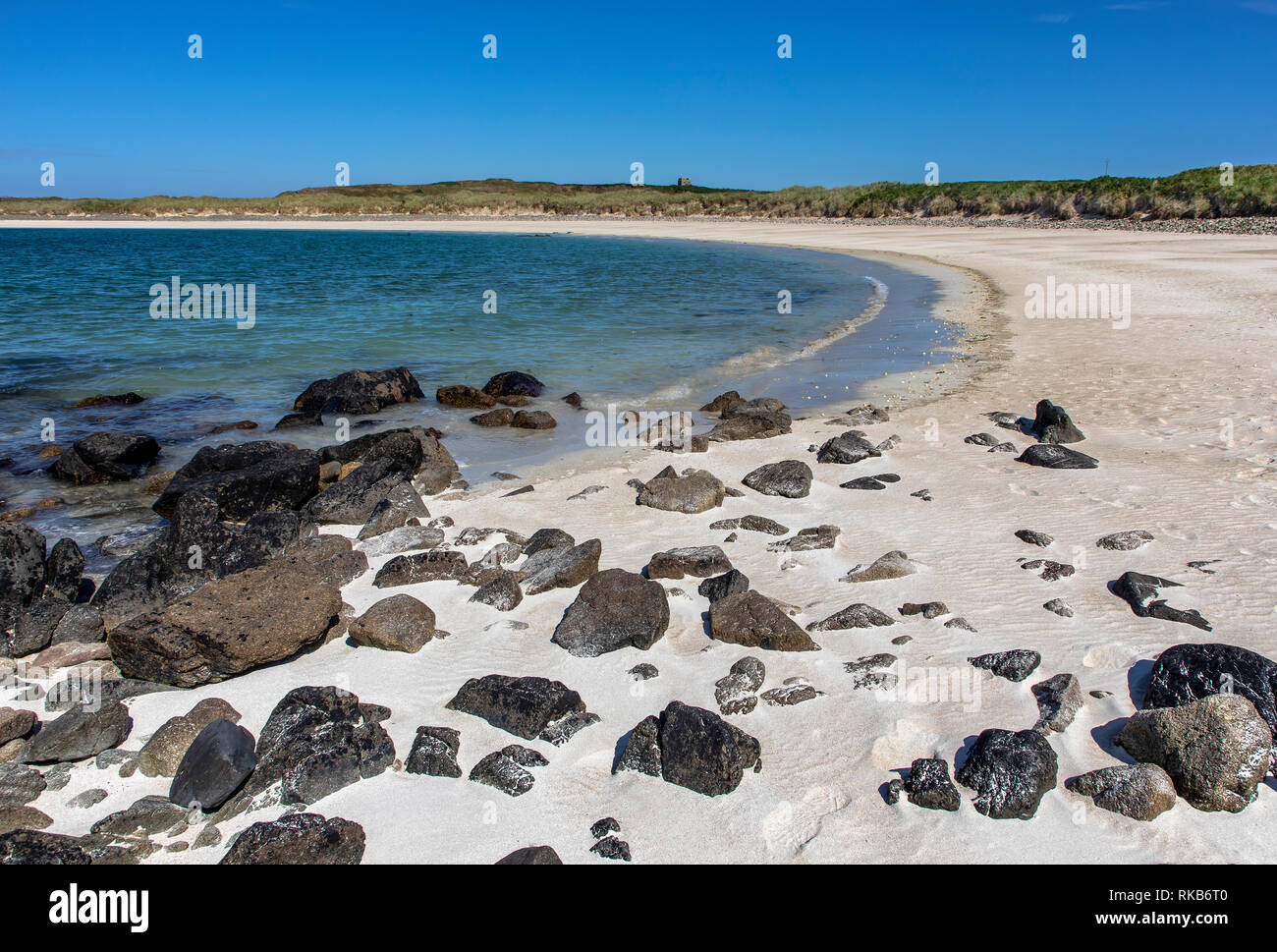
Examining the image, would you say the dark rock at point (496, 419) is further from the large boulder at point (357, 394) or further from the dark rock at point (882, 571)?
the dark rock at point (882, 571)

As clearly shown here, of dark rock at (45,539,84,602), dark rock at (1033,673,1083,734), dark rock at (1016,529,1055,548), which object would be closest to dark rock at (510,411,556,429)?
dark rock at (45,539,84,602)

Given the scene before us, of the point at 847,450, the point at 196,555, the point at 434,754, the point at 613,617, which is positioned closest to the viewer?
the point at 434,754

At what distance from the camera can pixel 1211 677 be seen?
137 inches

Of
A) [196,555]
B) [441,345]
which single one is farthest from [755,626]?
[441,345]

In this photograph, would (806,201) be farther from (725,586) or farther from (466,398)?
(725,586)

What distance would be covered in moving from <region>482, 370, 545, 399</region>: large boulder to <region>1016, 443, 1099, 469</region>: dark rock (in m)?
7.07

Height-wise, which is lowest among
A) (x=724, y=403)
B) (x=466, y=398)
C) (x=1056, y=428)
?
(x=1056, y=428)

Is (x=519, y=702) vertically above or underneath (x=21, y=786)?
above

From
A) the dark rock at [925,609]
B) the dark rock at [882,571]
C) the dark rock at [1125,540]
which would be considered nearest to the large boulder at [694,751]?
the dark rock at [925,609]

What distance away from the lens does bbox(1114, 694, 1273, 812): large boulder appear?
3012 mm

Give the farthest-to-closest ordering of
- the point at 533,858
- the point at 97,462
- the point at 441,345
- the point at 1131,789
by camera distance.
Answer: the point at 441,345 < the point at 97,462 < the point at 1131,789 < the point at 533,858

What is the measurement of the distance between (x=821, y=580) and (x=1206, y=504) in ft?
11.0

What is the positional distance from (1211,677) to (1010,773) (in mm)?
1183
